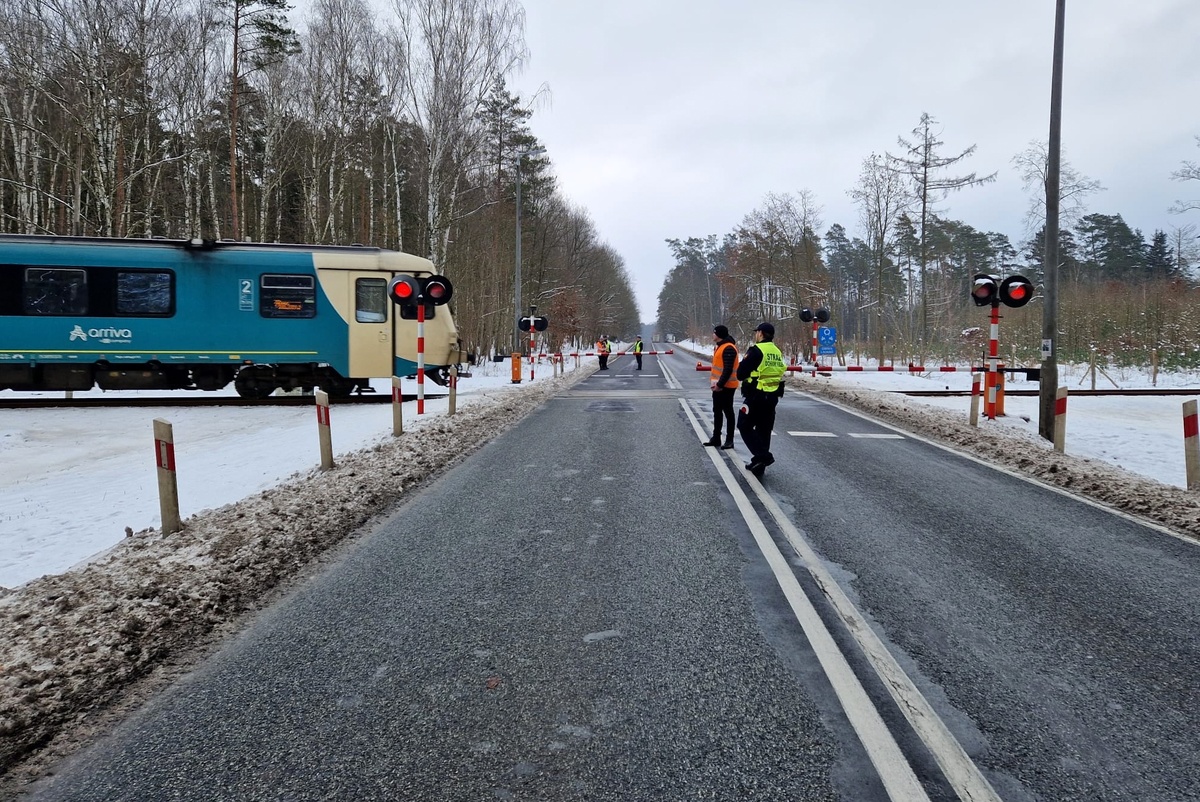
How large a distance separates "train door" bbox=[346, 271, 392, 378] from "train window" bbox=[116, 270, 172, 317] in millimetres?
3844

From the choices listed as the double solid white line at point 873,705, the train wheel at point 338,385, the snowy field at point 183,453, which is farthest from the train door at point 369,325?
the double solid white line at point 873,705

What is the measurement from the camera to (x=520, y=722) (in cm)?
281

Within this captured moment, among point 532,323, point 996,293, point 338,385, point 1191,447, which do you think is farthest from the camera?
point 532,323

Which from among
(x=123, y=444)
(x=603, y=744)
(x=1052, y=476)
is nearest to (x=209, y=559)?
(x=603, y=744)

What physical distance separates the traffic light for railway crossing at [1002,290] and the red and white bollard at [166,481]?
12.6 m

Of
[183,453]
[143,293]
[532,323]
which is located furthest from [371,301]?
[532,323]

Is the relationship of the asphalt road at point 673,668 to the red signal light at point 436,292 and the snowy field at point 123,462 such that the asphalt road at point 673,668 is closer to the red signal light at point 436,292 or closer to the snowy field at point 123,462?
the snowy field at point 123,462

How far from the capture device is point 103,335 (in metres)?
15.2

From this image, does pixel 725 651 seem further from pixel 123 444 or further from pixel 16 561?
pixel 123 444

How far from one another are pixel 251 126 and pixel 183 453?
976 inches

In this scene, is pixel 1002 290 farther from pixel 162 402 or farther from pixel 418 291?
pixel 162 402

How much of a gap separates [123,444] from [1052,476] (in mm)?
12953

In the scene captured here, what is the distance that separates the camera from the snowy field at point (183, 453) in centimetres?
602

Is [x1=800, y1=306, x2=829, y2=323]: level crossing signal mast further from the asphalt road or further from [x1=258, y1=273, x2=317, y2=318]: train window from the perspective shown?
the asphalt road
